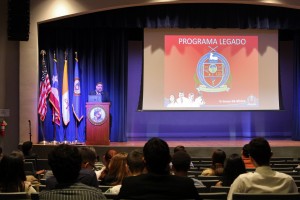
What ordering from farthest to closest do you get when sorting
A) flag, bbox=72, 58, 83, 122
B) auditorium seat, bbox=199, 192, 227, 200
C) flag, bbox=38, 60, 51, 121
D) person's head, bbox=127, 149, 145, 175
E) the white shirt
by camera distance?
flag, bbox=72, 58, 83, 122
flag, bbox=38, 60, 51, 121
person's head, bbox=127, 149, 145, 175
auditorium seat, bbox=199, 192, 227, 200
the white shirt

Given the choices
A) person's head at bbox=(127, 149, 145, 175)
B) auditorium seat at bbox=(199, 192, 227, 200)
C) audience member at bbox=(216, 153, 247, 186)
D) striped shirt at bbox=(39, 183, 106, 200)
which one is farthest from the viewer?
audience member at bbox=(216, 153, 247, 186)

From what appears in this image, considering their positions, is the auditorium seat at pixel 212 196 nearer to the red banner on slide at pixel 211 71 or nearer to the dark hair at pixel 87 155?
the dark hair at pixel 87 155

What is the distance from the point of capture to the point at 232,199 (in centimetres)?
280

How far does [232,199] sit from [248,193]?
116mm

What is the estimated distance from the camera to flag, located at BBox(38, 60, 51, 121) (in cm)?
1112

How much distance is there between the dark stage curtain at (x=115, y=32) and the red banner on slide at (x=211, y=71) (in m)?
0.44

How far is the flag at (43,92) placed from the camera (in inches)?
438

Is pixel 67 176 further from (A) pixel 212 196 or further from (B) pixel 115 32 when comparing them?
(B) pixel 115 32

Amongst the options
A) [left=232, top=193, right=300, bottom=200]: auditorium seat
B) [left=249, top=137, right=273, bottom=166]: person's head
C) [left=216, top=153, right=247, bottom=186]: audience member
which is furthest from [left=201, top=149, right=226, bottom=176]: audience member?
[left=232, top=193, right=300, bottom=200]: auditorium seat

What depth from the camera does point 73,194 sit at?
223 cm

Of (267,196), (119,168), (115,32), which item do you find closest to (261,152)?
(267,196)

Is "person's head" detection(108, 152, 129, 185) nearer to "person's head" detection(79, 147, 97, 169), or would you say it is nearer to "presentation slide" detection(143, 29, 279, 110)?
"person's head" detection(79, 147, 97, 169)

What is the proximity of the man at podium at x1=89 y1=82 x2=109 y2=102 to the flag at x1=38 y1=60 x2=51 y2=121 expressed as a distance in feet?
3.34

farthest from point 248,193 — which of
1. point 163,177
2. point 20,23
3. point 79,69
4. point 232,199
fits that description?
point 79,69
